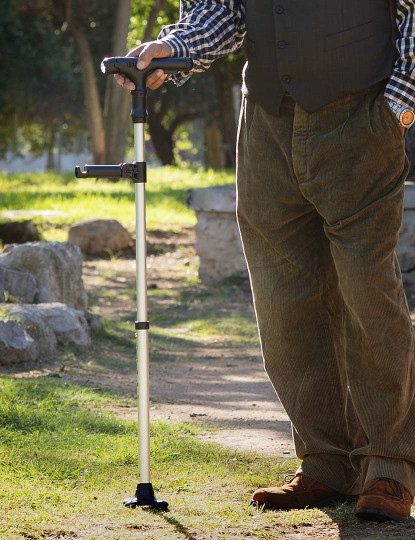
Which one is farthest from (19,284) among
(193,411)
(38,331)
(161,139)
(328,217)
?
(161,139)

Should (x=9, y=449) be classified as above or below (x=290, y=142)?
below

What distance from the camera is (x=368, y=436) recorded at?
291 centimetres

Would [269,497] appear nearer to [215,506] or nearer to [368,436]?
[215,506]

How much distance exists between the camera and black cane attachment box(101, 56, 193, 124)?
9.32ft

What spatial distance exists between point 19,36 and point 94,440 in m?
25.6

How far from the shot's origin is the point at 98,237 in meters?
10.9

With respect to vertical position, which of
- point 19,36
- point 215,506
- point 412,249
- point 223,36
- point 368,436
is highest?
point 19,36

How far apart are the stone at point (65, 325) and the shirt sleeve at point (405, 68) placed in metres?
3.46

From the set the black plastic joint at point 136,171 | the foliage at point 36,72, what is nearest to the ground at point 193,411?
the black plastic joint at point 136,171

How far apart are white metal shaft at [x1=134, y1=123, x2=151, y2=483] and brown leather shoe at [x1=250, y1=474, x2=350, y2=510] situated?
39cm

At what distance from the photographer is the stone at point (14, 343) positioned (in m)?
5.23

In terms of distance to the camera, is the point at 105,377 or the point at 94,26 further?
the point at 94,26

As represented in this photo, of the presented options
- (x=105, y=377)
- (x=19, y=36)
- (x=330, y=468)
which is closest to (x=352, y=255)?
(x=330, y=468)

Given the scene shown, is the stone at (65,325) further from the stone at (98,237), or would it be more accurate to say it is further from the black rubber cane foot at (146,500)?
the stone at (98,237)
